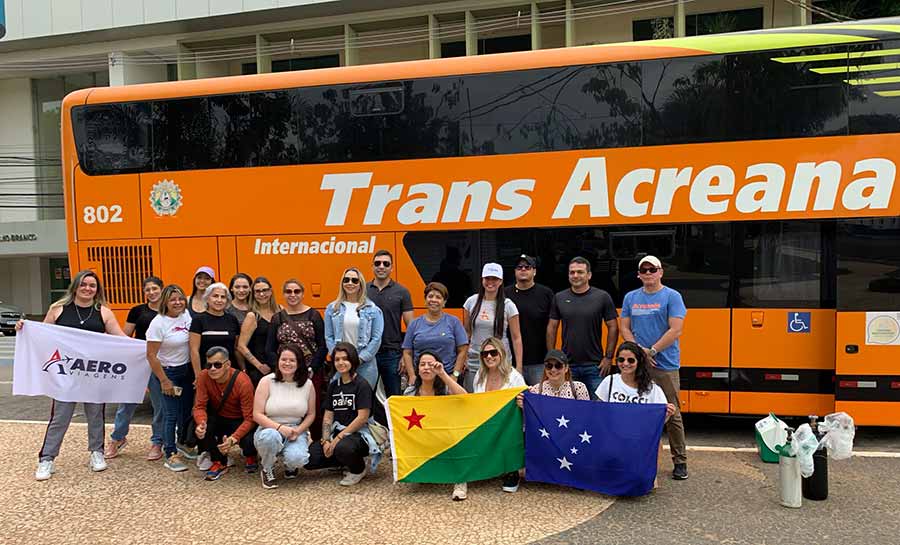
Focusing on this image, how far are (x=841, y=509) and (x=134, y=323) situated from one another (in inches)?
248

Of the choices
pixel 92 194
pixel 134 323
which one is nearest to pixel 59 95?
pixel 92 194

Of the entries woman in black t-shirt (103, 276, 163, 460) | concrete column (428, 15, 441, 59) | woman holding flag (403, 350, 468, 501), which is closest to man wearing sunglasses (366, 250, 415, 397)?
woman holding flag (403, 350, 468, 501)

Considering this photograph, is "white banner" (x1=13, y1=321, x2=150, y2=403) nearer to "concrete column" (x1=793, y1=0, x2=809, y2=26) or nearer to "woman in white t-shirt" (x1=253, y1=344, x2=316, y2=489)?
"woman in white t-shirt" (x1=253, y1=344, x2=316, y2=489)

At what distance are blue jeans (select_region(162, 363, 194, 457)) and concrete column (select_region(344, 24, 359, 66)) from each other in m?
15.6

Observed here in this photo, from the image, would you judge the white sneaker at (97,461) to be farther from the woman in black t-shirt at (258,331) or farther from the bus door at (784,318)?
the bus door at (784,318)

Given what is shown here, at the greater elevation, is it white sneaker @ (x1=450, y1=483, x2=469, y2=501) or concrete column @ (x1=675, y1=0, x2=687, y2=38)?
concrete column @ (x1=675, y1=0, x2=687, y2=38)

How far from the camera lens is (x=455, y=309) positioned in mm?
6637

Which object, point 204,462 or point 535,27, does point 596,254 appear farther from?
point 535,27

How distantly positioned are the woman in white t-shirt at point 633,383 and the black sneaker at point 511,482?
0.96 metres

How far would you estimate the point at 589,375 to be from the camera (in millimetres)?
5590

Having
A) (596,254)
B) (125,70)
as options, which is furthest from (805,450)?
(125,70)

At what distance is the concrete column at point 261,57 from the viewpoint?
2016cm

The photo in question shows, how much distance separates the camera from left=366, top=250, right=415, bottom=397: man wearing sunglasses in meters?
5.88

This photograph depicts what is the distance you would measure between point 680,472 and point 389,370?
2760 millimetres
